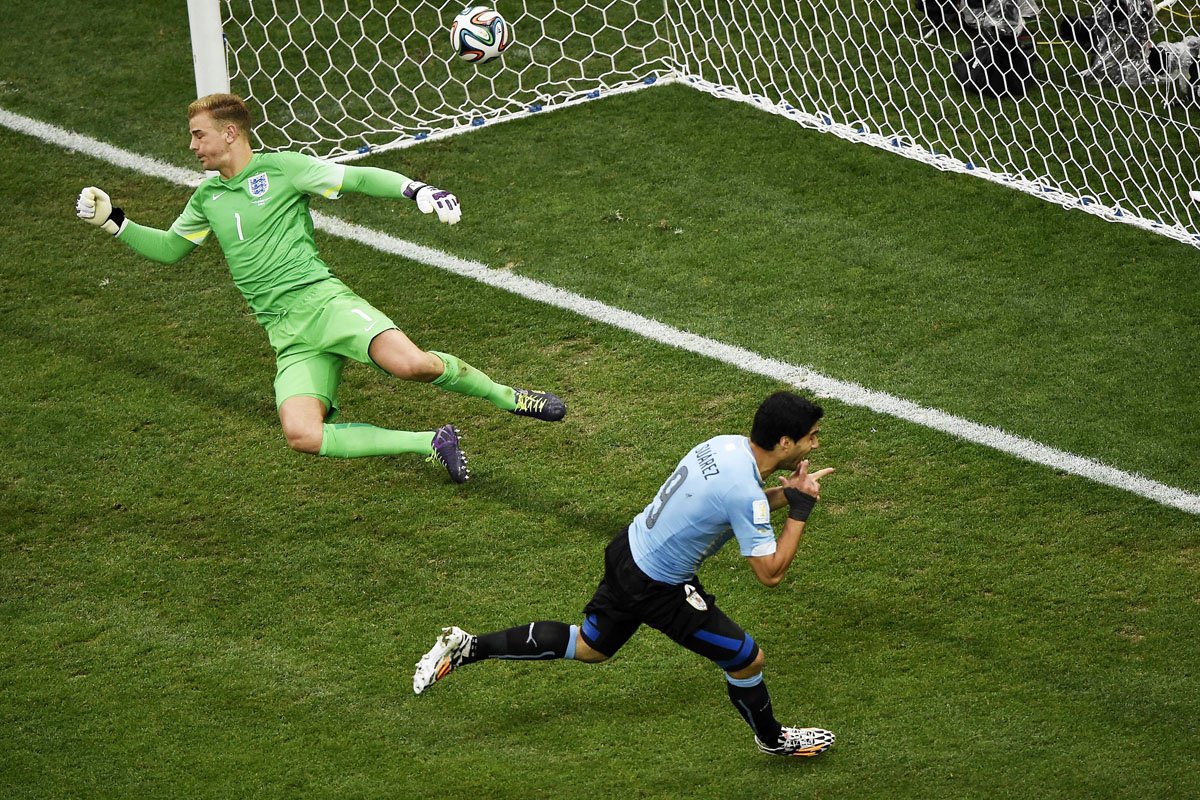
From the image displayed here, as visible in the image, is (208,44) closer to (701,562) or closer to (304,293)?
(304,293)

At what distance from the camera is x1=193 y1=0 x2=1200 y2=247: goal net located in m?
9.30

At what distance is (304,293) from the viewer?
6418 mm

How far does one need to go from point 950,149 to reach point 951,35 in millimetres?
1410

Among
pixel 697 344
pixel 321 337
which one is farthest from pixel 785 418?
pixel 697 344

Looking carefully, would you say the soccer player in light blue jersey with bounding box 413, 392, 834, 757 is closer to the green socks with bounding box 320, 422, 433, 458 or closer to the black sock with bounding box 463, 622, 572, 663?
the black sock with bounding box 463, 622, 572, 663

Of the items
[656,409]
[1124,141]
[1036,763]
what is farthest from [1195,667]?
[1124,141]

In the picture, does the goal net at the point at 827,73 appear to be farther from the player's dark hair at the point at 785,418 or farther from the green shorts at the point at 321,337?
the player's dark hair at the point at 785,418

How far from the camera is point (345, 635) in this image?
596 cm

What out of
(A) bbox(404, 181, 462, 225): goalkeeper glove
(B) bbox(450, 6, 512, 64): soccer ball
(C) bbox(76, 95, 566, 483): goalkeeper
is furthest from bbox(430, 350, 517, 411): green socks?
(B) bbox(450, 6, 512, 64): soccer ball

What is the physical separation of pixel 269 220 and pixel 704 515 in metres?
2.80

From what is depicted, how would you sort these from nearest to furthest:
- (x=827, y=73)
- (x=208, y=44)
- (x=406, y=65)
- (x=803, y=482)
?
(x=803, y=482), (x=208, y=44), (x=827, y=73), (x=406, y=65)

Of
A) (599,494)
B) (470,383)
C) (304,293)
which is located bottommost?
(599,494)

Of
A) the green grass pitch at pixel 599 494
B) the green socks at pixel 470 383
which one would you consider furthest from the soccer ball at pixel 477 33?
the green socks at pixel 470 383

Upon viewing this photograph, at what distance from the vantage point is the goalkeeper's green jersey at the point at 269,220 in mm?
6445
